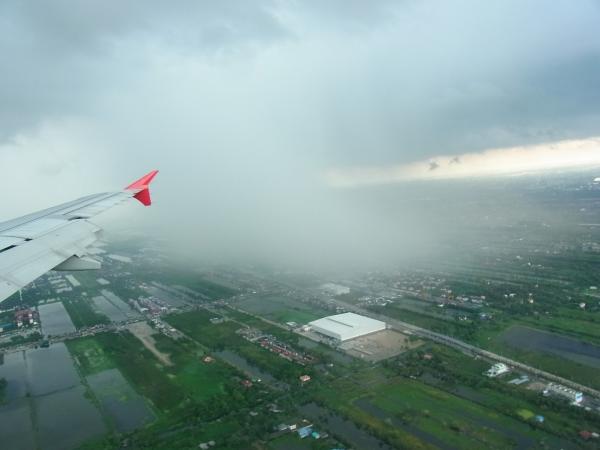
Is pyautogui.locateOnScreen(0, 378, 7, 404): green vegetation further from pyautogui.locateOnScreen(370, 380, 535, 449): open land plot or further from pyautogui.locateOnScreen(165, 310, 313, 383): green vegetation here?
pyautogui.locateOnScreen(370, 380, 535, 449): open land plot

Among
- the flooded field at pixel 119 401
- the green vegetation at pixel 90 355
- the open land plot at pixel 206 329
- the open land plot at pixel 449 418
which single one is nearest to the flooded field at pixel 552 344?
the open land plot at pixel 449 418

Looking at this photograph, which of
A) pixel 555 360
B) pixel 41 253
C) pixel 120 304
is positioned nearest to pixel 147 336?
pixel 120 304

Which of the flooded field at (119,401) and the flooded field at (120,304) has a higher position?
the flooded field at (120,304)

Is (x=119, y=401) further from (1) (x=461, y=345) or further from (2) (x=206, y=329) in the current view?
(1) (x=461, y=345)

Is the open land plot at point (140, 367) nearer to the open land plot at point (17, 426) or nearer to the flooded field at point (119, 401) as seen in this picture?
the flooded field at point (119, 401)

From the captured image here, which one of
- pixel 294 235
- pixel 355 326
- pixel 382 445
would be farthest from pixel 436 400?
pixel 294 235

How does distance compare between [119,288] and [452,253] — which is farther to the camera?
[452,253]

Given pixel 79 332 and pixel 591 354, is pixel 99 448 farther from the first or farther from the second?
pixel 591 354
